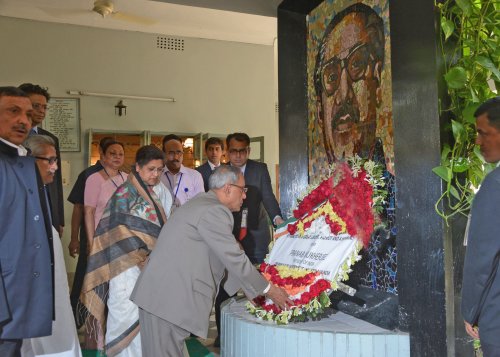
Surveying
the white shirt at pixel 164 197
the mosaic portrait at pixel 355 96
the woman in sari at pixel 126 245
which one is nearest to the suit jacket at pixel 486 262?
the mosaic portrait at pixel 355 96

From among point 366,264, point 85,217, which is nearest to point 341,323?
point 366,264

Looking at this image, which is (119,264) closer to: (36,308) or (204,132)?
(36,308)

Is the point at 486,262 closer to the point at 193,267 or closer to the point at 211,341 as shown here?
the point at 193,267

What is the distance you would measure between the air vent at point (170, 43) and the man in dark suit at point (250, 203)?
4582mm

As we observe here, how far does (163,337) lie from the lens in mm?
2723

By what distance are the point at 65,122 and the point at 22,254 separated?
6.29m

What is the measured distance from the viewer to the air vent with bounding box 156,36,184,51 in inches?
332

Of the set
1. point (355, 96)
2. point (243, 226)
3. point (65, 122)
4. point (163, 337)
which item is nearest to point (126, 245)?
point (163, 337)

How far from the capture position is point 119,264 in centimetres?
346

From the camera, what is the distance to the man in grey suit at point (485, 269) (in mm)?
1702

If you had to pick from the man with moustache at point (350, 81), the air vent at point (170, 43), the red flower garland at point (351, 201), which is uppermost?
the air vent at point (170, 43)

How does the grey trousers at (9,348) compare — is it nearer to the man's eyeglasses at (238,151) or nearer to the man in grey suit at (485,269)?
the man in grey suit at (485,269)

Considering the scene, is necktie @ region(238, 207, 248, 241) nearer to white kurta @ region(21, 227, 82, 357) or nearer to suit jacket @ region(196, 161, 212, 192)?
suit jacket @ region(196, 161, 212, 192)

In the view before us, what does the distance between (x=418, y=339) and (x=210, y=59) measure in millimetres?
7177
